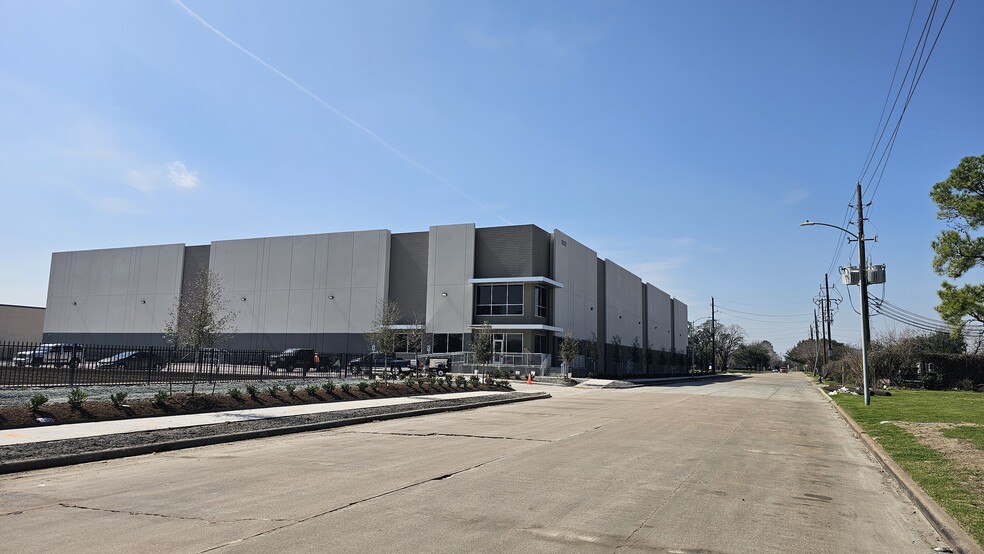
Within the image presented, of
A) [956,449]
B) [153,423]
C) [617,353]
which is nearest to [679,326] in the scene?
[617,353]

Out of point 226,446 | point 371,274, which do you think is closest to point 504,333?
point 371,274

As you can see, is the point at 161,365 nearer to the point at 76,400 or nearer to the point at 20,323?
the point at 76,400

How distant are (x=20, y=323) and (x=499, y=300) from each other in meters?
57.7

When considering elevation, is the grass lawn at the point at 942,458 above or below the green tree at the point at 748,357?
below

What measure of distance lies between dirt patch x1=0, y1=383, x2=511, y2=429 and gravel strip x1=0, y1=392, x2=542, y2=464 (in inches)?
93.0

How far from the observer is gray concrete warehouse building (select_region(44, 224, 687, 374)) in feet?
162

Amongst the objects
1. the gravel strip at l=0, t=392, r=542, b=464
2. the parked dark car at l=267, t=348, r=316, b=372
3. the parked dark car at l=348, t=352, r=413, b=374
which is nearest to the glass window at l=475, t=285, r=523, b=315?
the parked dark car at l=348, t=352, r=413, b=374

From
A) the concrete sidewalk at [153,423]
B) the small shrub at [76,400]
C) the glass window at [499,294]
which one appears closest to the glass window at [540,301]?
the glass window at [499,294]

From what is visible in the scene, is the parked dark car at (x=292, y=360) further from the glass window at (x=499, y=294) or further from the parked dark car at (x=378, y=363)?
the glass window at (x=499, y=294)

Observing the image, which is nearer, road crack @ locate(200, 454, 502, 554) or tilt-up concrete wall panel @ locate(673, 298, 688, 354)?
road crack @ locate(200, 454, 502, 554)

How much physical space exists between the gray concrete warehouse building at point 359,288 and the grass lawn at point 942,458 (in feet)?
96.7

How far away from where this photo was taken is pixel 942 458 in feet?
34.8

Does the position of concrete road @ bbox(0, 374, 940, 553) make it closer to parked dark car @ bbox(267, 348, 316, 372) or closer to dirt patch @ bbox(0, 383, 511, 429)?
dirt patch @ bbox(0, 383, 511, 429)

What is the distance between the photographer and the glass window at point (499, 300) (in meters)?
48.5
